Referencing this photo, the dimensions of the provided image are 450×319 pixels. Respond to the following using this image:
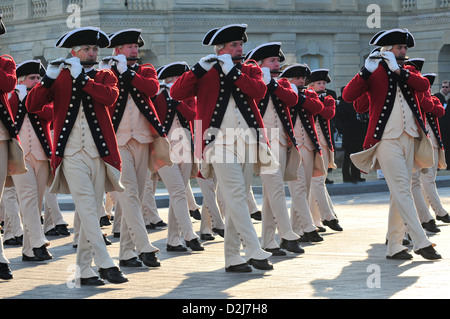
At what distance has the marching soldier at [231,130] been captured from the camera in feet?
33.2

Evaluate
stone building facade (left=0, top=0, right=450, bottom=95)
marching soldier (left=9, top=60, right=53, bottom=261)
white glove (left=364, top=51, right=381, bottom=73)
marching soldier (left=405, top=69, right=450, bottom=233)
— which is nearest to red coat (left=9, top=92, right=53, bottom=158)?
marching soldier (left=9, top=60, right=53, bottom=261)

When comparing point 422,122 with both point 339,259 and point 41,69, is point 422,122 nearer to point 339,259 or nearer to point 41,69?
point 339,259

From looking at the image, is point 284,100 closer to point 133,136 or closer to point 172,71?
point 133,136

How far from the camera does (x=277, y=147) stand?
1183 centimetres

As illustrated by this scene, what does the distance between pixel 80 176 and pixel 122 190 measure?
452 millimetres

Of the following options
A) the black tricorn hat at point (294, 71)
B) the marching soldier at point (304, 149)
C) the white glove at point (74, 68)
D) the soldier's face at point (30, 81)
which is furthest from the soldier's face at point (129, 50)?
the black tricorn hat at point (294, 71)

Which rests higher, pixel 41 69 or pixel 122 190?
pixel 41 69

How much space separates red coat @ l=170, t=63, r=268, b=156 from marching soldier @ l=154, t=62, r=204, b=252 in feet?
6.45

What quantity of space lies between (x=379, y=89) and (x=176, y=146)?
2.89 metres

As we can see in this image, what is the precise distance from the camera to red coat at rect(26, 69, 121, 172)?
9.68m

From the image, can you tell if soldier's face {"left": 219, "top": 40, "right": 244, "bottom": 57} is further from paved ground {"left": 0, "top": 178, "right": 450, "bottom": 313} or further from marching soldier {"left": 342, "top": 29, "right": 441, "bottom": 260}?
paved ground {"left": 0, "top": 178, "right": 450, "bottom": 313}
